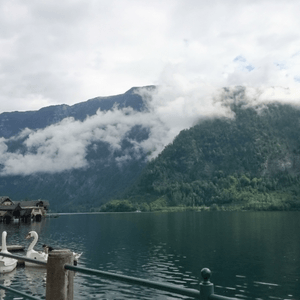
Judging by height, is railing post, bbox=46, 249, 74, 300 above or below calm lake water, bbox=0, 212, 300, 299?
above

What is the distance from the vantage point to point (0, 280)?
130 feet

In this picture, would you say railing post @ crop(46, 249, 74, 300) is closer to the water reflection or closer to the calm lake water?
the calm lake water

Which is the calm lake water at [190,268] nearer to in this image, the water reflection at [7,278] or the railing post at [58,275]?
the water reflection at [7,278]

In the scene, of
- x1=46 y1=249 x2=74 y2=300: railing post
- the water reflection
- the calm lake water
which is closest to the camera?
x1=46 y1=249 x2=74 y2=300: railing post

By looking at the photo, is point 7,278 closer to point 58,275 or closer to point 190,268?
point 190,268

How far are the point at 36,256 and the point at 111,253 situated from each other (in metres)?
22.9

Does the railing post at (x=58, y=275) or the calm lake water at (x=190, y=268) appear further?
the calm lake water at (x=190, y=268)

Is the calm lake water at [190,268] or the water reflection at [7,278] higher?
the water reflection at [7,278]

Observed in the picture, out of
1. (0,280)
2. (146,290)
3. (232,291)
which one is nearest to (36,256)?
(0,280)

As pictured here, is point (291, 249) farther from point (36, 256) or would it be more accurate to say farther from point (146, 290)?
point (36, 256)

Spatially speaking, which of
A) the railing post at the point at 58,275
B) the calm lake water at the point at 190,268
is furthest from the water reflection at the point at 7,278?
the railing post at the point at 58,275

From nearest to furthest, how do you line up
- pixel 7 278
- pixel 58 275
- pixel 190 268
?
pixel 58 275 → pixel 7 278 → pixel 190 268

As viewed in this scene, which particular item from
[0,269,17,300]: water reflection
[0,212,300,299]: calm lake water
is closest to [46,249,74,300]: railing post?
[0,212,300,299]: calm lake water

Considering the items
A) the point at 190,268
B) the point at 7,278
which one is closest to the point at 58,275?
the point at 7,278
